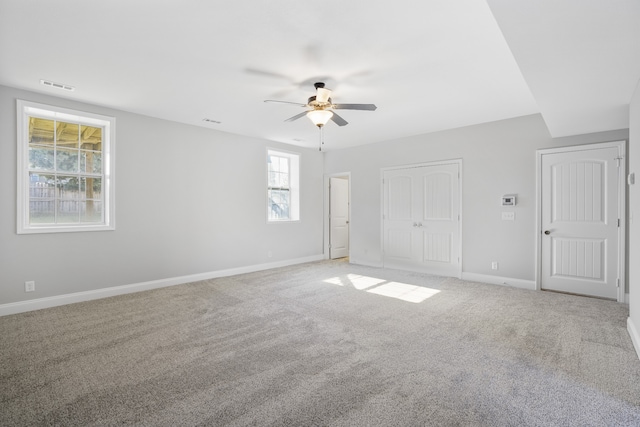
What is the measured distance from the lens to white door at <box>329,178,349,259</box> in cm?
765

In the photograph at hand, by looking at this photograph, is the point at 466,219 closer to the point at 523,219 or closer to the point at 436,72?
the point at 523,219

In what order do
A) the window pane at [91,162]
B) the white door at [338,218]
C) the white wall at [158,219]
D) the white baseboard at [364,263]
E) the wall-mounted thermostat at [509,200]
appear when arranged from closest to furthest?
the white wall at [158,219]
the window pane at [91,162]
the wall-mounted thermostat at [509,200]
the white baseboard at [364,263]
the white door at [338,218]

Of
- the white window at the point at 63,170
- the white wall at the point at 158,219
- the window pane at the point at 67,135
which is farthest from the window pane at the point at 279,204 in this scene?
the window pane at the point at 67,135

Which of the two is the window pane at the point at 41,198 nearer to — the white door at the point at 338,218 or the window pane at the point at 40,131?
the window pane at the point at 40,131

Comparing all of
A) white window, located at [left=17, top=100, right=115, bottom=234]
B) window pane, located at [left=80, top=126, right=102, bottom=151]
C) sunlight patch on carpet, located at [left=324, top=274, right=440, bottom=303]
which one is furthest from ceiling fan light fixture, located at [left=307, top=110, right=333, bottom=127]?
window pane, located at [left=80, top=126, right=102, bottom=151]

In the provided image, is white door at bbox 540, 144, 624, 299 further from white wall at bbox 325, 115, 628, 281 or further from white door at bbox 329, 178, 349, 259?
white door at bbox 329, 178, 349, 259

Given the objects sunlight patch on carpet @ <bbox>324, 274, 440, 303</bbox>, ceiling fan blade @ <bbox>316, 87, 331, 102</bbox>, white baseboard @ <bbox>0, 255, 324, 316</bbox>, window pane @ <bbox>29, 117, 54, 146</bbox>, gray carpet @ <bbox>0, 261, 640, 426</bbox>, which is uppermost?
ceiling fan blade @ <bbox>316, 87, 331, 102</bbox>

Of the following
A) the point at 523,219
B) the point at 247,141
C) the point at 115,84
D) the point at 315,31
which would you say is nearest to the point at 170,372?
the point at 315,31

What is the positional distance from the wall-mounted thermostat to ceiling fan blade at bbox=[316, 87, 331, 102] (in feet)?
11.0

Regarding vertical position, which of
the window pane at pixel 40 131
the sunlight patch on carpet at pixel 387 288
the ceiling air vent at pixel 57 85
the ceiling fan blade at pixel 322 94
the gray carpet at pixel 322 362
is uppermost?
the ceiling air vent at pixel 57 85

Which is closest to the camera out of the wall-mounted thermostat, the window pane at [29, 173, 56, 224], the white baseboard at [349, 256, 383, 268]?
the window pane at [29, 173, 56, 224]

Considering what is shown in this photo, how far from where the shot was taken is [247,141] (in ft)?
20.0

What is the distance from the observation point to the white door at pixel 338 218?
25.1 ft

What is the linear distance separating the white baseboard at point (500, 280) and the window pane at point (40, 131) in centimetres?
651
